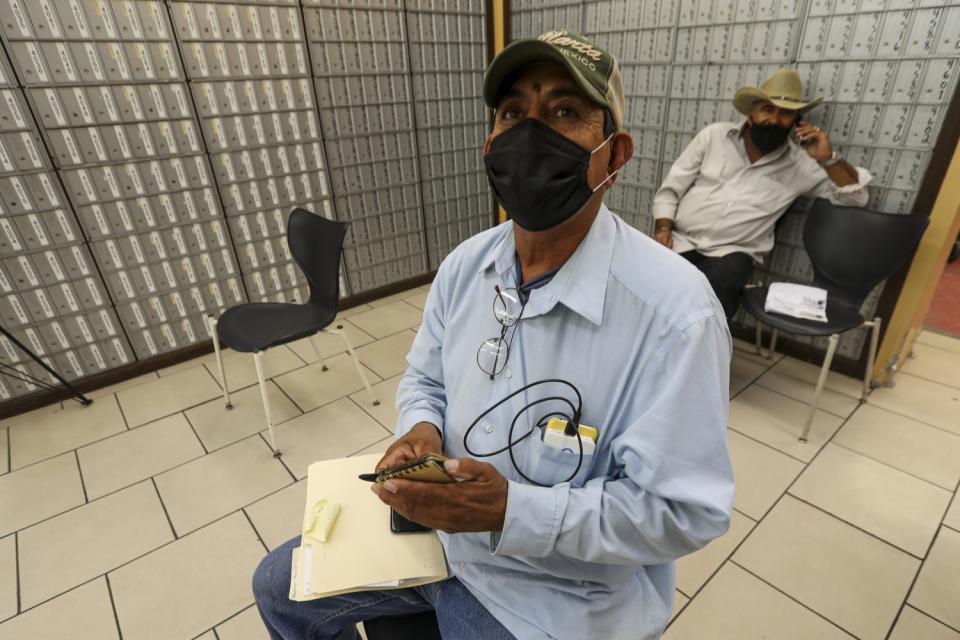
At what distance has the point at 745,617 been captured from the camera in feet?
4.87

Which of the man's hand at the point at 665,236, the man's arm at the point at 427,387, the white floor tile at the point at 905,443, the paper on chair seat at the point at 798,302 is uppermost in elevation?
the man's arm at the point at 427,387

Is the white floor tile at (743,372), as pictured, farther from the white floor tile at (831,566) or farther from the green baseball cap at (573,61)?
the green baseball cap at (573,61)

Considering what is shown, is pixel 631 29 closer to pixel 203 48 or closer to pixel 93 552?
pixel 203 48

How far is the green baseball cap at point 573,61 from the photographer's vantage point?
0.77 metres

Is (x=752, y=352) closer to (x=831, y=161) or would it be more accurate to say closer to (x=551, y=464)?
(x=831, y=161)

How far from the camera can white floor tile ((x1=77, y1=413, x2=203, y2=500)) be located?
2094 mm

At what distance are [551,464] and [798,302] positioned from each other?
6.62ft

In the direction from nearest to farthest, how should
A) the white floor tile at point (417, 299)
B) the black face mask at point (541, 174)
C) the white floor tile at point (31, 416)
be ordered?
the black face mask at point (541, 174) < the white floor tile at point (31, 416) < the white floor tile at point (417, 299)

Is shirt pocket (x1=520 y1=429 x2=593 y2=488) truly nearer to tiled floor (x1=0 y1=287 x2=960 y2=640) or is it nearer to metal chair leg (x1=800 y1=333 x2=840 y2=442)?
tiled floor (x1=0 y1=287 x2=960 y2=640)

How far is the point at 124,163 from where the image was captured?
252 centimetres

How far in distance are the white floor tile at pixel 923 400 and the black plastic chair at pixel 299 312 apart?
265cm

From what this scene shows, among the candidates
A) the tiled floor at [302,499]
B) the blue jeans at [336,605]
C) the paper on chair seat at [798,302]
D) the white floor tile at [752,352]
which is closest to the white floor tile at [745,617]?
the tiled floor at [302,499]

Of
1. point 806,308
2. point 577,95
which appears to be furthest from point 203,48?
point 806,308

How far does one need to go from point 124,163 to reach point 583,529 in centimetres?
293
